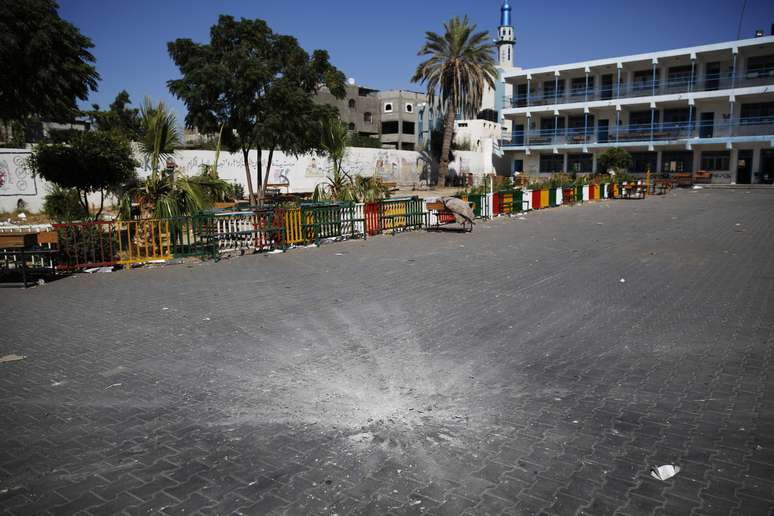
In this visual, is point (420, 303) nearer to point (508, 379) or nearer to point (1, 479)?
point (508, 379)

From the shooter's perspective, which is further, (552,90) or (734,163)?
(552,90)

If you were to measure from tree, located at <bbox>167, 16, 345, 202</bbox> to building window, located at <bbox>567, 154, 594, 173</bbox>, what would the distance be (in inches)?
1610

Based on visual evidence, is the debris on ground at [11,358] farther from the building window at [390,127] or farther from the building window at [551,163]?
the building window at [390,127]

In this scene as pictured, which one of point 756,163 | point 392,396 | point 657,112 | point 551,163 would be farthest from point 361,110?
point 392,396

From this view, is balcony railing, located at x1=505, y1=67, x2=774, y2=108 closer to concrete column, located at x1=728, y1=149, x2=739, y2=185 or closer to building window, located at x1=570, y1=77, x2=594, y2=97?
building window, located at x1=570, y1=77, x2=594, y2=97

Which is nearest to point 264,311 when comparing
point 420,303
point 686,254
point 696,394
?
point 420,303

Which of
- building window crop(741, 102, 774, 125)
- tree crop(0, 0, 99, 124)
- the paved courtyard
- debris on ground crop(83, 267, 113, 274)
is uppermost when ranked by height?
building window crop(741, 102, 774, 125)

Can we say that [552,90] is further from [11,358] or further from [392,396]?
[11,358]

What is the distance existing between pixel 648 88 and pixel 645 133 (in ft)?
14.6

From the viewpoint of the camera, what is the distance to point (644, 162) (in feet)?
168

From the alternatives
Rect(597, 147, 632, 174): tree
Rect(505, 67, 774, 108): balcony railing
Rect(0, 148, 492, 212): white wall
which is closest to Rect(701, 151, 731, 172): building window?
Rect(505, 67, 774, 108): balcony railing

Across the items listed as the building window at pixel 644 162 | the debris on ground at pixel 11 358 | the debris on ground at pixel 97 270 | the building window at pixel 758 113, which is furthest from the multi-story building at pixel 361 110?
the debris on ground at pixel 11 358

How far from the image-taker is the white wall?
21.5 metres

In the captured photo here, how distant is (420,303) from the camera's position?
26.2 ft
